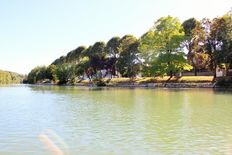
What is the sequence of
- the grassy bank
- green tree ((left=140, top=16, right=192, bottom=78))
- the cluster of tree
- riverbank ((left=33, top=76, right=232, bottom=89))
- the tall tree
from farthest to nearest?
the tall tree < green tree ((left=140, top=16, right=192, bottom=78)) < the grassy bank < the cluster of tree < riverbank ((left=33, top=76, right=232, bottom=89))

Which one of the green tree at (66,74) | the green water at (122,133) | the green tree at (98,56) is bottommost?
the green water at (122,133)

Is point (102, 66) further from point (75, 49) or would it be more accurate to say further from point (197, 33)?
point (197, 33)

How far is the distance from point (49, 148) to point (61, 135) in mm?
2406

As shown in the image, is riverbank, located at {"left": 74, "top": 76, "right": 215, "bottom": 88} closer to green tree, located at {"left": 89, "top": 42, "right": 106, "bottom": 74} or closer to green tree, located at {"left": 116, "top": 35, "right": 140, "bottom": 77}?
green tree, located at {"left": 116, "top": 35, "right": 140, "bottom": 77}

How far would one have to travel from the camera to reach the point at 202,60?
231 ft

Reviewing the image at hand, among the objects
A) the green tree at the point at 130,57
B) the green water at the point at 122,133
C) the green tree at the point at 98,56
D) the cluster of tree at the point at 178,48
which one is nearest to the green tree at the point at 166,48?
the cluster of tree at the point at 178,48

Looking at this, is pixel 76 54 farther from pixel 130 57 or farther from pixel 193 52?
pixel 193 52

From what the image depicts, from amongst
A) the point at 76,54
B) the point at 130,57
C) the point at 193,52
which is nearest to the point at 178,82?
the point at 193,52

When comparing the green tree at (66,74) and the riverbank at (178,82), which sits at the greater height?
the green tree at (66,74)

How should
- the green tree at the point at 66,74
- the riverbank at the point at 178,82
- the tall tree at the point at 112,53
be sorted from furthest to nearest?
the green tree at the point at 66,74 → the tall tree at the point at 112,53 → the riverbank at the point at 178,82

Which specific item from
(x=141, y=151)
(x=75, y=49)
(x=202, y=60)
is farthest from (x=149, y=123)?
(x=75, y=49)

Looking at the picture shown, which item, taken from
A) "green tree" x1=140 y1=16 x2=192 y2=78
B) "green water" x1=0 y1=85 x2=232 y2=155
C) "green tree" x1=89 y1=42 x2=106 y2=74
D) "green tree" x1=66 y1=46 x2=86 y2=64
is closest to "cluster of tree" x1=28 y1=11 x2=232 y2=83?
"green tree" x1=140 y1=16 x2=192 y2=78

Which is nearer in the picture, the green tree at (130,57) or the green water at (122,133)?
the green water at (122,133)

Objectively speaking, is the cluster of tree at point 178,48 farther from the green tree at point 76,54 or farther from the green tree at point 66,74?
the green tree at point 76,54
